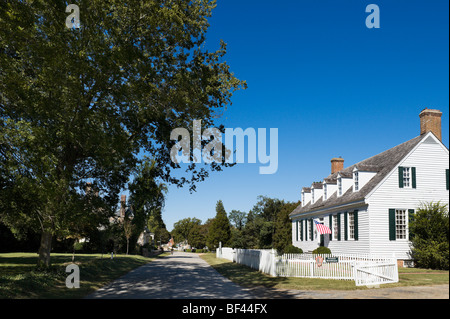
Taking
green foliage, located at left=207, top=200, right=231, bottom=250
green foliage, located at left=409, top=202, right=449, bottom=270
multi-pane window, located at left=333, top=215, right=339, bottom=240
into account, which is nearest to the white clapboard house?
green foliage, located at left=409, top=202, right=449, bottom=270

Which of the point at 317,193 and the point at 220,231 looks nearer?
the point at 317,193

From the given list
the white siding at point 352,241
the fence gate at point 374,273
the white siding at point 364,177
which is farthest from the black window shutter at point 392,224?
the fence gate at point 374,273

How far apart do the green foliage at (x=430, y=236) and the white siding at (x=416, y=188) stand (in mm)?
748

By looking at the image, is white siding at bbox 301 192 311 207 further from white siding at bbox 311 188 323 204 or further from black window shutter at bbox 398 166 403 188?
black window shutter at bbox 398 166 403 188

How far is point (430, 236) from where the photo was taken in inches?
829

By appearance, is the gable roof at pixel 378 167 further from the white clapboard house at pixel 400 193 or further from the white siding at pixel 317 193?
the white siding at pixel 317 193

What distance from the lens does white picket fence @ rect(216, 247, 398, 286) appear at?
560 inches

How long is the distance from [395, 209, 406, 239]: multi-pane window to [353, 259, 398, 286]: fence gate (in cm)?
904

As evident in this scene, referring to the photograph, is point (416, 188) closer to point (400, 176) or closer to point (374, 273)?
point (400, 176)

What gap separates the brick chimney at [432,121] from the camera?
76.5ft

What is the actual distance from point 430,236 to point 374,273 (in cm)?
903

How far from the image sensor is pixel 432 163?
23453 mm

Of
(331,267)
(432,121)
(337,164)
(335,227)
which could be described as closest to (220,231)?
(337,164)
